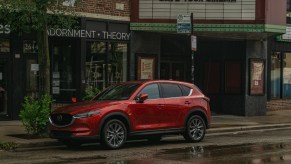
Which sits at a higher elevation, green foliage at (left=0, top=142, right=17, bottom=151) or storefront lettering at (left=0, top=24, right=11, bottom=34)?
storefront lettering at (left=0, top=24, right=11, bottom=34)

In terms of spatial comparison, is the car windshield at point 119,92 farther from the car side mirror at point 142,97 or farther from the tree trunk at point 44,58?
the tree trunk at point 44,58

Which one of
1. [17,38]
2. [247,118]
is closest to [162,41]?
[247,118]

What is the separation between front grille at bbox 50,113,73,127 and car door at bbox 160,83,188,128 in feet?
8.10

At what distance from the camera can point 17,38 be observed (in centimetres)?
1870

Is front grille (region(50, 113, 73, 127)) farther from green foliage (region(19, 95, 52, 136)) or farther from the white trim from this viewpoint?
the white trim

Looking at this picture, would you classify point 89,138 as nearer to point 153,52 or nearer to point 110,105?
point 110,105

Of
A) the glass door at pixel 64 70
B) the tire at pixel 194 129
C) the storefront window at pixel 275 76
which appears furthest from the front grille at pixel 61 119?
the storefront window at pixel 275 76

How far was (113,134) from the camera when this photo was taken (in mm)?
13117

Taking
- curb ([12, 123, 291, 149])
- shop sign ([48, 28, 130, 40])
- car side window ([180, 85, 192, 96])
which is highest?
shop sign ([48, 28, 130, 40])

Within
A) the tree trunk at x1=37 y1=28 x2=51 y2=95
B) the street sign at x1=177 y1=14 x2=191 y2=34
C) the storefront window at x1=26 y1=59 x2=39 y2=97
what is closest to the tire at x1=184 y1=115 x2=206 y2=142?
the tree trunk at x1=37 y1=28 x2=51 y2=95

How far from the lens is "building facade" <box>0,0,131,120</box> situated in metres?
18.7

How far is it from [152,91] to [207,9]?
27.4 ft

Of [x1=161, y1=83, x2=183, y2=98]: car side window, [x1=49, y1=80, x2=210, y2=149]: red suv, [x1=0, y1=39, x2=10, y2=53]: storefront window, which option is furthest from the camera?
[x1=0, y1=39, x2=10, y2=53]: storefront window

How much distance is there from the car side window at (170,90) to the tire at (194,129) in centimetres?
78
